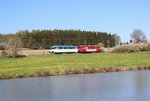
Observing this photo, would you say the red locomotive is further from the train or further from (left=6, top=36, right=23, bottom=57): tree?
(left=6, top=36, right=23, bottom=57): tree

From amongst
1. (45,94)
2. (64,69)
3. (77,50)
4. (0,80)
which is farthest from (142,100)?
(77,50)

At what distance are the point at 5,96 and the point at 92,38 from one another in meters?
117

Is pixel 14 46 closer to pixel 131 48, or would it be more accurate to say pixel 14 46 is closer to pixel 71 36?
pixel 131 48

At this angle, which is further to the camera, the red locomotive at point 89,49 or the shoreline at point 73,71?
the red locomotive at point 89,49

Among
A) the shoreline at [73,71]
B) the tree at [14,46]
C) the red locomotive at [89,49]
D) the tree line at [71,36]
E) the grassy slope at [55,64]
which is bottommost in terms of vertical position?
the shoreline at [73,71]

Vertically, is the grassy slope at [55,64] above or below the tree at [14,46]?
below

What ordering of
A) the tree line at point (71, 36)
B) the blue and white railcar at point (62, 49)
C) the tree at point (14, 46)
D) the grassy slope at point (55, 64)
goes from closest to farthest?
A: the grassy slope at point (55, 64) → the tree at point (14, 46) → the blue and white railcar at point (62, 49) → the tree line at point (71, 36)

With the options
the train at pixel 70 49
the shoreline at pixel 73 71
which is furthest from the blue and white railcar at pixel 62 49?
the shoreline at pixel 73 71

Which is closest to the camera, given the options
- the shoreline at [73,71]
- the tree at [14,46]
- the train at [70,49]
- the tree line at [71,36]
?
the shoreline at [73,71]

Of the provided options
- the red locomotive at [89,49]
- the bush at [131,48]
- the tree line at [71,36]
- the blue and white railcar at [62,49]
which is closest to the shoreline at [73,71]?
the bush at [131,48]

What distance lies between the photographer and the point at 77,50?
10075 cm

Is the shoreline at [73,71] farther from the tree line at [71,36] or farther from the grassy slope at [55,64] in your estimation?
the tree line at [71,36]

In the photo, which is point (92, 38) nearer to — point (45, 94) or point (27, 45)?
point (27, 45)

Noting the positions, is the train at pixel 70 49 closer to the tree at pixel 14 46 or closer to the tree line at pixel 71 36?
the tree at pixel 14 46
